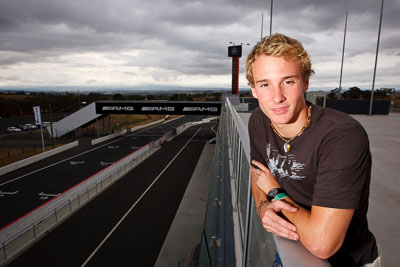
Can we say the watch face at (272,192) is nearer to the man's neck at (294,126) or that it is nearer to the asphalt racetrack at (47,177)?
the man's neck at (294,126)

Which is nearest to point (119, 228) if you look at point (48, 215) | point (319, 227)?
point (48, 215)

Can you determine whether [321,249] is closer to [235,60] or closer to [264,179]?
[264,179]

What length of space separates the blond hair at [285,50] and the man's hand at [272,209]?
662 millimetres

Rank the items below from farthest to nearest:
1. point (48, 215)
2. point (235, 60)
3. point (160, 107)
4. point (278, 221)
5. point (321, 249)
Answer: point (235, 60)
point (160, 107)
point (48, 215)
point (278, 221)
point (321, 249)

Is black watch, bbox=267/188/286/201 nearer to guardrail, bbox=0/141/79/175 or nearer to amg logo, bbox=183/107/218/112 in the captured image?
guardrail, bbox=0/141/79/175

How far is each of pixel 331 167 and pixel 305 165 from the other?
0.25 metres

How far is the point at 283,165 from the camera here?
141 cm

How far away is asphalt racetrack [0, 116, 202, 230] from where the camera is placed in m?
14.6

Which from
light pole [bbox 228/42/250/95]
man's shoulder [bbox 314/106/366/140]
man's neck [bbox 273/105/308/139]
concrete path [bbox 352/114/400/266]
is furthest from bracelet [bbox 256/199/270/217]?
light pole [bbox 228/42/250/95]

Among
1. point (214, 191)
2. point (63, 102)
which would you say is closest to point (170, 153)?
point (214, 191)

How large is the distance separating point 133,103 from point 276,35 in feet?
115

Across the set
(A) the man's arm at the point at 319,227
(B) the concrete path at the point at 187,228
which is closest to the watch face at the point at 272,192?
(A) the man's arm at the point at 319,227

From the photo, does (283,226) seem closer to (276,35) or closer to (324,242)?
(324,242)

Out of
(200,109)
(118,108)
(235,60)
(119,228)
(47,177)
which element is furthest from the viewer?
(235,60)
